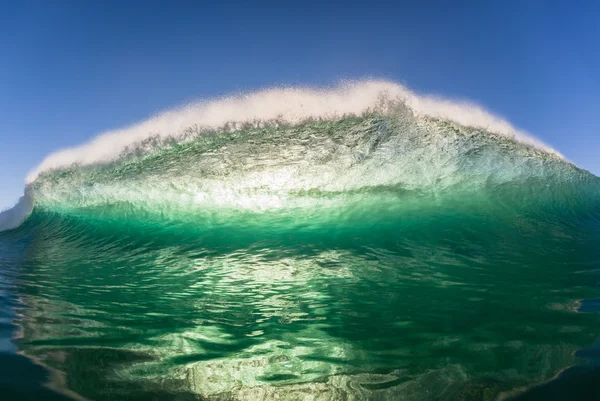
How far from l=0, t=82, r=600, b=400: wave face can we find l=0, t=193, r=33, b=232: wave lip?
79mm

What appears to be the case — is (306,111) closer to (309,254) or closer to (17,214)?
(309,254)

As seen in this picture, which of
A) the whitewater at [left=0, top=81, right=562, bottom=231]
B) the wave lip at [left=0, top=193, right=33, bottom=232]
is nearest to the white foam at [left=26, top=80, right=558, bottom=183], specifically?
the whitewater at [left=0, top=81, right=562, bottom=231]

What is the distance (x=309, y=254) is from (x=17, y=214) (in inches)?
353

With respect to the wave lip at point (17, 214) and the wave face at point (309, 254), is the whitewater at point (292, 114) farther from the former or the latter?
the wave lip at point (17, 214)

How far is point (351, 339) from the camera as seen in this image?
2.28 m

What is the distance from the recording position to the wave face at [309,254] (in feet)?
6.23

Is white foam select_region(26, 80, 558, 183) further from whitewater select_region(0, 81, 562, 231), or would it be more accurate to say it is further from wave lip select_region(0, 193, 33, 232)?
wave lip select_region(0, 193, 33, 232)

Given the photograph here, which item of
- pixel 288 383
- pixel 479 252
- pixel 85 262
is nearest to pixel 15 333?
pixel 288 383

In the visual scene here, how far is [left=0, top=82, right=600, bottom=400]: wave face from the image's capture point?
190 cm

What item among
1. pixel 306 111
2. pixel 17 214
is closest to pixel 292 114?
pixel 306 111

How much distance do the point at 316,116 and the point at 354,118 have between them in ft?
2.03

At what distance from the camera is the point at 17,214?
10.1 metres

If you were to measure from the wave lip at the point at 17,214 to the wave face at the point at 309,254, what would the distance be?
0.08 m

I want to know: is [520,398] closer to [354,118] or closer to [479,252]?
[479,252]
